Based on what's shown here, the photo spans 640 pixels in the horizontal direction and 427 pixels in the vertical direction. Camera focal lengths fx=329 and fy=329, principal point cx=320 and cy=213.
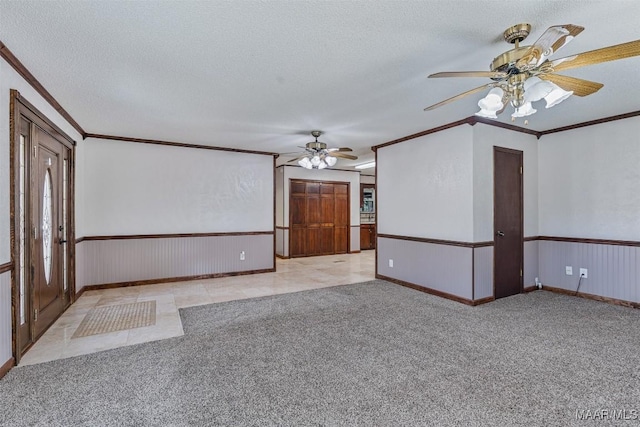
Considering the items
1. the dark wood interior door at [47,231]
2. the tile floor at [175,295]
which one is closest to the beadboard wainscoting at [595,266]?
the tile floor at [175,295]

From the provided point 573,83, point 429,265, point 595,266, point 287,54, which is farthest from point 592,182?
point 287,54

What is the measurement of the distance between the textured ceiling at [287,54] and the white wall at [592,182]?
1.31ft

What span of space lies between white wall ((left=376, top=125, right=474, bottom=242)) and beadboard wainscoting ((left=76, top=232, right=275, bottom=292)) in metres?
2.48

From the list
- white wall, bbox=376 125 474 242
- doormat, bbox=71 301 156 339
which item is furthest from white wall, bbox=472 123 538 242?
doormat, bbox=71 301 156 339

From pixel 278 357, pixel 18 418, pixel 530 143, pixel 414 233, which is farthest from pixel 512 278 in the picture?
pixel 18 418

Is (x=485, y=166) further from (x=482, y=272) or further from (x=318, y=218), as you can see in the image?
(x=318, y=218)

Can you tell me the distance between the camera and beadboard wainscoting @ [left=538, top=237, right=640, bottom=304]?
4.12 metres

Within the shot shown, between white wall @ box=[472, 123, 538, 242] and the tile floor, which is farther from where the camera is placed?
white wall @ box=[472, 123, 538, 242]

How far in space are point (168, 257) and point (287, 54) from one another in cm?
428

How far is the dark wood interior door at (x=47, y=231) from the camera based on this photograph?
3.15 metres

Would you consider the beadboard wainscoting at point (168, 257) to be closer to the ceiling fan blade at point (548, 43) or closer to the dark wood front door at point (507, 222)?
the dark wood front door at point (507, 222)

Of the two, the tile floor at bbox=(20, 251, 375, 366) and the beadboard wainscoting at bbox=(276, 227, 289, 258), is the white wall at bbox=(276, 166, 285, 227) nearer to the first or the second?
the beadboard wainscoting at bbox=(276, 227, 289, 258)

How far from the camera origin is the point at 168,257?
18.1 ft

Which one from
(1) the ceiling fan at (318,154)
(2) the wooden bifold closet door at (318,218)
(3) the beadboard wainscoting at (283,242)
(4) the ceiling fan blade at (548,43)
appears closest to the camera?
(4) the ceiling fan blade at (548,43)
